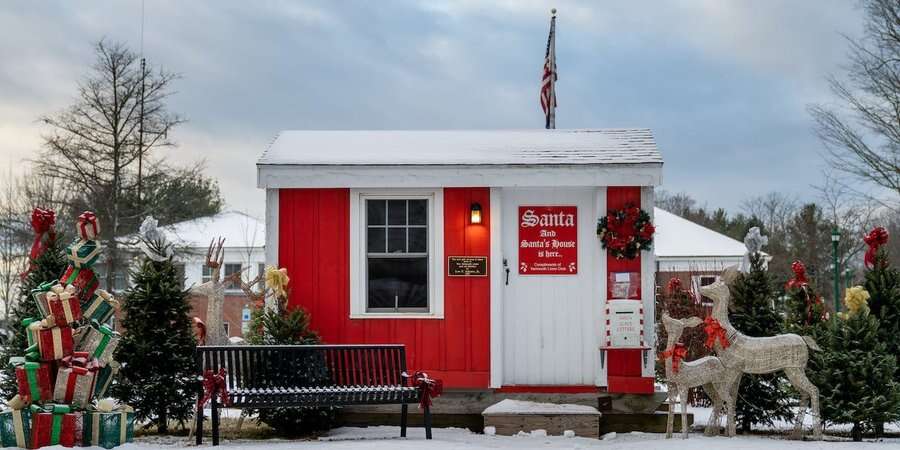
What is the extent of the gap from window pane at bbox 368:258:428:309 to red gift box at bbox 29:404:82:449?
3712 mm

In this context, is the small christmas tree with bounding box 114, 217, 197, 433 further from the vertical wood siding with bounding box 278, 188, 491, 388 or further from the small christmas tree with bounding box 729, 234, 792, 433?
the small christmas tree with bounding box 729, 234, 792, 433

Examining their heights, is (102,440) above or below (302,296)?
below

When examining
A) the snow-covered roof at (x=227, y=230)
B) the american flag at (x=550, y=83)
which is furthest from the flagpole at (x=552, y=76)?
the snow-covered roof at (x=227, y=230)

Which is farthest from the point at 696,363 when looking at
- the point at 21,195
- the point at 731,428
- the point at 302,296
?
the point at 21,195

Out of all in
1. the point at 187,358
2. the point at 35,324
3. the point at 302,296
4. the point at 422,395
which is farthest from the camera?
the point at 302,296

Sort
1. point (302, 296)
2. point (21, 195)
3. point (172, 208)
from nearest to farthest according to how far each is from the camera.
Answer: point (302, 296) → point (172, 208) → point (21, 195)

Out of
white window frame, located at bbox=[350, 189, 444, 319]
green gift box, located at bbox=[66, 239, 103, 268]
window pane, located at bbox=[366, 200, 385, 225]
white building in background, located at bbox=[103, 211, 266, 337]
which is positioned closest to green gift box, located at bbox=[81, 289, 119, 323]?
green gift box, located at bbox=[66, 239, 103, 268]

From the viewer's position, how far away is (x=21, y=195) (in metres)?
33.1

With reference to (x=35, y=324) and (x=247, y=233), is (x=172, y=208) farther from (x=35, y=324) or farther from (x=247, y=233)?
(x=35, y=324)

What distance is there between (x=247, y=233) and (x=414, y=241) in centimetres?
2894

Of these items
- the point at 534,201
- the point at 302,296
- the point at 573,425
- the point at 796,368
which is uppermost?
the point at 534,201

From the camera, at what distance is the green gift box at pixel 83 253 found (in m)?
9.37

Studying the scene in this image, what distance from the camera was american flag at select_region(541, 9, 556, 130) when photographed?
17.7m

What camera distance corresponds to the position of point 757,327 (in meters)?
11.3
